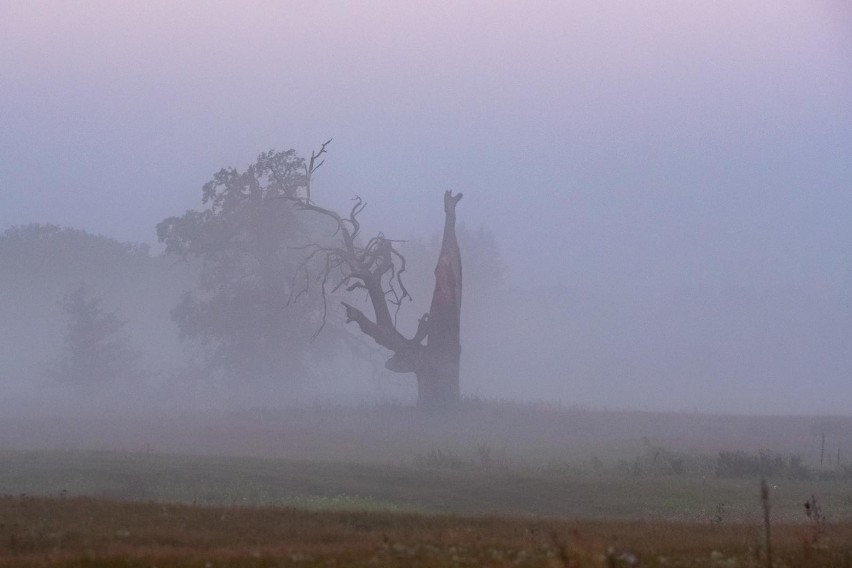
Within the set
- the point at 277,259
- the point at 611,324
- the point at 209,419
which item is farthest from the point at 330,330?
the point at 611,324

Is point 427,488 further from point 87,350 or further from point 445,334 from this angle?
point 87,350

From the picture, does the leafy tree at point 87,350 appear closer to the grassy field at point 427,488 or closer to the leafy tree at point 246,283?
the leafy tree at point 246,283

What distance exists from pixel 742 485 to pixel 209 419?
1232 inches

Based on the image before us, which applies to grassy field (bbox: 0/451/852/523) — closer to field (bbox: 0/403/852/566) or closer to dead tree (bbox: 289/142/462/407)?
field (bbox: 0/403/852/566)

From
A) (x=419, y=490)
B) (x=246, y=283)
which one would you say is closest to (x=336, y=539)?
(x=419, y=490)

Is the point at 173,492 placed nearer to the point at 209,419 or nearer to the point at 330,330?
the point at 209,419

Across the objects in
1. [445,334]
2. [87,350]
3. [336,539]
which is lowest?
[336,539]

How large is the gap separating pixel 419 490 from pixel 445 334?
2332 cm

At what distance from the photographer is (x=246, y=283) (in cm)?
6856

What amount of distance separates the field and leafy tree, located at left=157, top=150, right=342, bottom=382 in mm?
14454

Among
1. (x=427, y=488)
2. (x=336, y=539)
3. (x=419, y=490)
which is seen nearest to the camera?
(x=336, y=539)

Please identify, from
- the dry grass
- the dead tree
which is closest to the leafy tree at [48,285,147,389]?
the dead tree

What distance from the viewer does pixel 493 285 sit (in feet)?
373

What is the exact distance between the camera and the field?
11250mm
